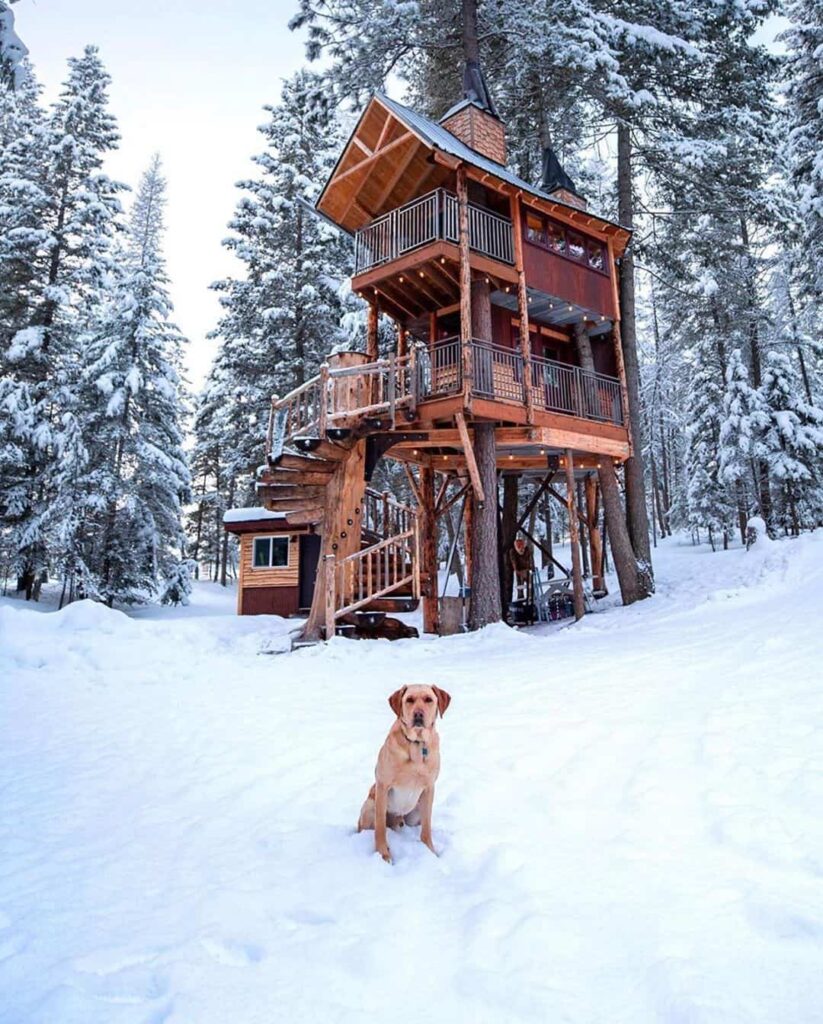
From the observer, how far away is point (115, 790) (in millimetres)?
3949

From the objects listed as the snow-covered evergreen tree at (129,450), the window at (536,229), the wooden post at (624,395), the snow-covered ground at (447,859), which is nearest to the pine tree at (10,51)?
the snow-covered ground at (447,859)

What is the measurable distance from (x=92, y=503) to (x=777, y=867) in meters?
20.1

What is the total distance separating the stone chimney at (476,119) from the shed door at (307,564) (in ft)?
43.6

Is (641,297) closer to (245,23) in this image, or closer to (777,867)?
(245,23)

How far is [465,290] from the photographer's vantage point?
12.4 metres

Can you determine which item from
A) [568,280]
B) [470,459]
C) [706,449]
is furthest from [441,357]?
[706,449]

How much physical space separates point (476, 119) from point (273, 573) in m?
15.7

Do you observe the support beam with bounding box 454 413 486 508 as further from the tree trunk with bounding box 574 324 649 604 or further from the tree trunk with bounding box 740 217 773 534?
the tree trunk with bounding box 740 217 773 534

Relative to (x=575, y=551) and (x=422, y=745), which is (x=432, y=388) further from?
(x=422, y=745)

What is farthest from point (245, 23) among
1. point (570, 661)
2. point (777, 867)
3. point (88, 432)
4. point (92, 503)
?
point (777, 867)

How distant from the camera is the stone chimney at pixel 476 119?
15.2 metres

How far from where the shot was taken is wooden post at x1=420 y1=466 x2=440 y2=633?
47.8 feet

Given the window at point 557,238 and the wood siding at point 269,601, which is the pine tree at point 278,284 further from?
the window at point 557,238

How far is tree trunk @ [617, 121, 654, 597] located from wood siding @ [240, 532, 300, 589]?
11.7 metres
